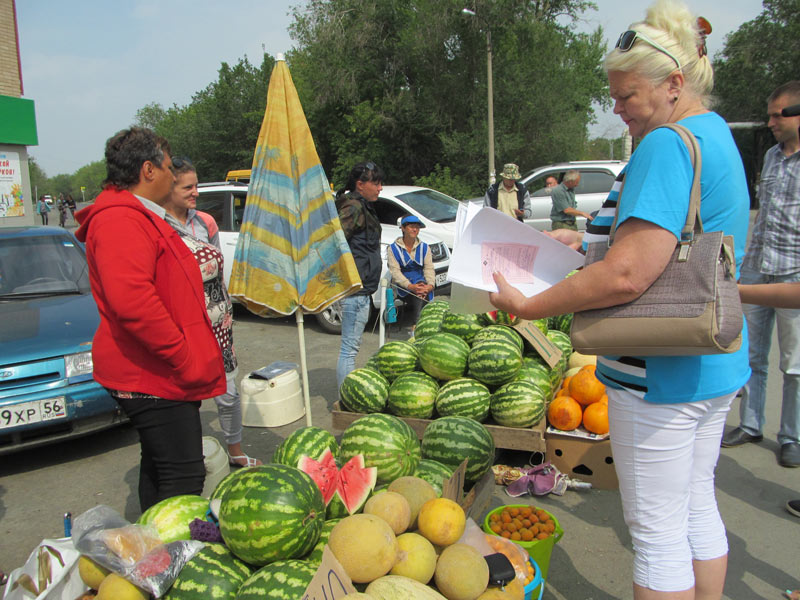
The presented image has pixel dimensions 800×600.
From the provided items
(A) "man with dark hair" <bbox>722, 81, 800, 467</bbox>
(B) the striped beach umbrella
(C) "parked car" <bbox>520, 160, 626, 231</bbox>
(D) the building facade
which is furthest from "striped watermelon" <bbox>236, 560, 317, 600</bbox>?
(D) the building facade

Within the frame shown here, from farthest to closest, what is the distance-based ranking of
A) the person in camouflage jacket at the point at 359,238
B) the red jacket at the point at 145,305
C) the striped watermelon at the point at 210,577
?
the person in camouflage jacket at the point at 359,238 → the red jacket at the point at 145,305 → the striped watermelon at the point at 210,577

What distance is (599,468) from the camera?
12.6 ft

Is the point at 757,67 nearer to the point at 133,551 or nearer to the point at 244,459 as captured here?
the point at 244,459

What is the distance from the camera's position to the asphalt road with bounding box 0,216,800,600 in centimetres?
295

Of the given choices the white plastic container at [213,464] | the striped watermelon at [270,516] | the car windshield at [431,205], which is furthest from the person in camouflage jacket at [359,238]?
the car windshield at [431,205]

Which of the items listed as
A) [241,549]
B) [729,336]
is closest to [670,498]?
[729,336]

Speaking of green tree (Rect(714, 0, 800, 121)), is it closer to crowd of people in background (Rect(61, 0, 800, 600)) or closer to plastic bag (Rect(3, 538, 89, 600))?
crowd of people in background (Rect(61, 0, 800, 600))

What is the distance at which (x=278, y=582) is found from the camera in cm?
183

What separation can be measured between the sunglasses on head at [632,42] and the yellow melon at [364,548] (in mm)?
1782

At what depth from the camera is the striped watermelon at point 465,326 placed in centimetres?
449

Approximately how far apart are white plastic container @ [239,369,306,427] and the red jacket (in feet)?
7.75

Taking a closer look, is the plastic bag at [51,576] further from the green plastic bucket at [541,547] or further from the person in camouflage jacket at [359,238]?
the person in camouflage jacket at [359,238]

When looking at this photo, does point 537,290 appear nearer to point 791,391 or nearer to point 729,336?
point 729,336

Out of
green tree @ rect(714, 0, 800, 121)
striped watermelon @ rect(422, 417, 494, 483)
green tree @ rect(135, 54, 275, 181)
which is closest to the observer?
striped watermelon @ rect(422, 417, 494, 483)
